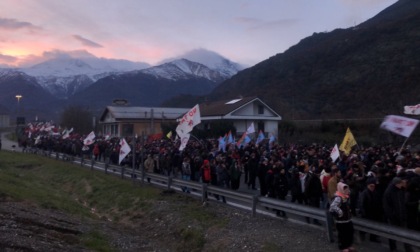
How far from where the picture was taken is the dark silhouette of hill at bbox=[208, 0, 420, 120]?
216ft

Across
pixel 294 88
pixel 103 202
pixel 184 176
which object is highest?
pixel 294 88

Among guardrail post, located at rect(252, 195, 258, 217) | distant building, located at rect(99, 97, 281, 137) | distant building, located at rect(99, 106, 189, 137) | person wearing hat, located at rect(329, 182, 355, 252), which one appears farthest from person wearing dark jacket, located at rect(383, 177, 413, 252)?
distant building, located at rect(99, 106, 189, 137)

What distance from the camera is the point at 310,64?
99938 mm

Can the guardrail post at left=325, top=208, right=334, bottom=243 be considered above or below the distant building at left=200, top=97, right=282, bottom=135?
below

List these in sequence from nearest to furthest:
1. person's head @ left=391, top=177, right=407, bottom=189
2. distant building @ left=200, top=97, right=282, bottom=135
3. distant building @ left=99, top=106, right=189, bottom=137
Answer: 1. person's head @ left=391, top=177, right=407, bottom=189
2. distant building @ left=200, top=97, right=282, bottom=135
3. distant building @ left=99, top=106, right=189, bottom=137

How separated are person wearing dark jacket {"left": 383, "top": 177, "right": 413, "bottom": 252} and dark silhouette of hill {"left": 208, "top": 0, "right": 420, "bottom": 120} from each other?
3737 cm

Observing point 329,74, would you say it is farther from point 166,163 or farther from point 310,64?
point 166,163

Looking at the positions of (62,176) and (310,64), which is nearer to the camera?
(62,176)

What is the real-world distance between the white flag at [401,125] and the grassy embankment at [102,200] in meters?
5.57

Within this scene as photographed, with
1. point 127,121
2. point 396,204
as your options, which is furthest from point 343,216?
point 127,121

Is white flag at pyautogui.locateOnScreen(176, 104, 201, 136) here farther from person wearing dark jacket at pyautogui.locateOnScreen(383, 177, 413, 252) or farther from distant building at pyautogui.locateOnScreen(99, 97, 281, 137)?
distant building at pyautogui.locateOnScreen(99, 97, 281, 137)

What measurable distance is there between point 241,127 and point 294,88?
42735 mm

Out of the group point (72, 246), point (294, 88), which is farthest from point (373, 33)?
point (72, 246)

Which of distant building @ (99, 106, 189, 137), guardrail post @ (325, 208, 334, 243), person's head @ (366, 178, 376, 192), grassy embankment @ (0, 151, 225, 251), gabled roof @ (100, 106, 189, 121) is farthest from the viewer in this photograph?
gabled roof @ (100, 106, 189, 121)
